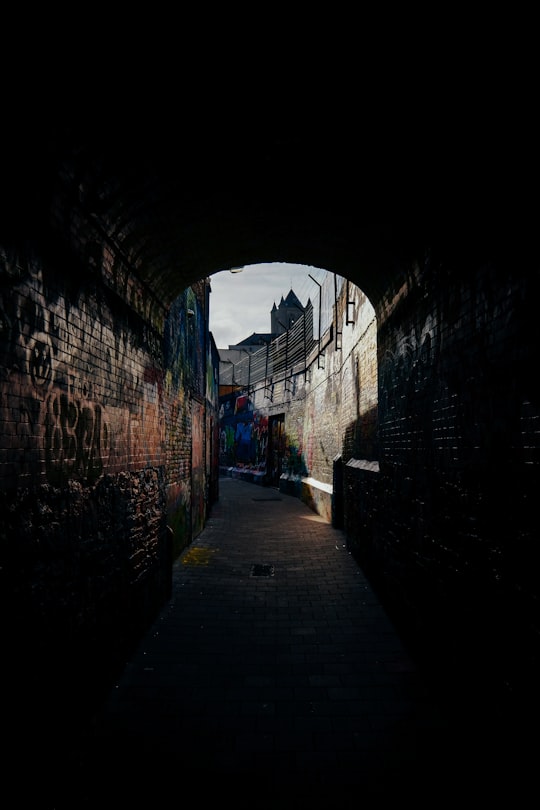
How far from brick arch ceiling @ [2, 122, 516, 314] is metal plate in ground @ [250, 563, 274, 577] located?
4383mm

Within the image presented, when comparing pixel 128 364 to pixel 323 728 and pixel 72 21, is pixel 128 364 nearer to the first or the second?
pixel 72 21

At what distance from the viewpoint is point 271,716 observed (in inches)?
128

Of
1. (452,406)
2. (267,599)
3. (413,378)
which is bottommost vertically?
(267,599)

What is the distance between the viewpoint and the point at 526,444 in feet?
7.68

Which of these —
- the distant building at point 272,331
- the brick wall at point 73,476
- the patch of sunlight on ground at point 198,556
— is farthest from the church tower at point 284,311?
the brick wall at point 73,476

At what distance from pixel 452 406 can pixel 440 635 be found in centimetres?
184

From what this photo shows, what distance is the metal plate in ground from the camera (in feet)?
21.8

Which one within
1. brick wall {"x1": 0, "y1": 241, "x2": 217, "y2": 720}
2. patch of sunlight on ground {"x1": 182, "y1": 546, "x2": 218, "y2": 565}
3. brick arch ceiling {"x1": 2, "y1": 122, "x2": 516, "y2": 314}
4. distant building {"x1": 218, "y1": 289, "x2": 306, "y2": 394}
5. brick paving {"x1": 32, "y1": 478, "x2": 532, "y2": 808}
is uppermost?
distant building {"x1": 218, "y1": 289, "x2": 306, "y2": 394}

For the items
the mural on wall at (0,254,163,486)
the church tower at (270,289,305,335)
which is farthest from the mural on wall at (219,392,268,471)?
the church tower at (270,289,305,335)

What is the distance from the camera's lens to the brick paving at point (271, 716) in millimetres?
2574

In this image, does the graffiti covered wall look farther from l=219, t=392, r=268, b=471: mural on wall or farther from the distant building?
the distant building

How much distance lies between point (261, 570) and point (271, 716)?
12.0 ft

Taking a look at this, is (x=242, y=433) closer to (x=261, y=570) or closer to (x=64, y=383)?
(x=261, y=570)

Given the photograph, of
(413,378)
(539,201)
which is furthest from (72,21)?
(413,378)
